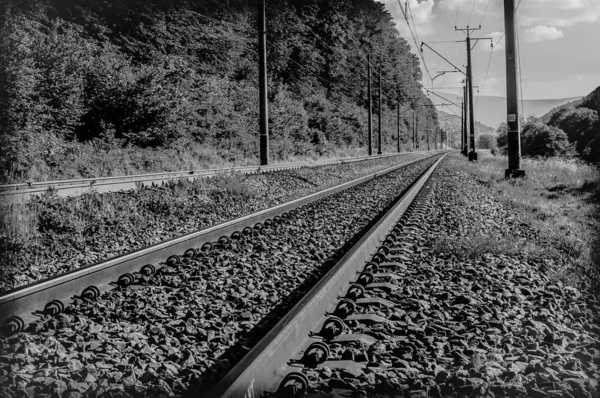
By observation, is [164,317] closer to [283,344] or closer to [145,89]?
[283,344]

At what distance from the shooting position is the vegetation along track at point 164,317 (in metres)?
3.04

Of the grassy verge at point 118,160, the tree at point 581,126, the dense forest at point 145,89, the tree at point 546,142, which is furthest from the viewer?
the tree at point 581,126

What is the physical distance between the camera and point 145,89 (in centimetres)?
2480

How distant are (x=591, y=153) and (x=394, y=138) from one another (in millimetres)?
54950

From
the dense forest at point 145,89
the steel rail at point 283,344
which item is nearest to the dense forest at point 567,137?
the dense forest at point 145,89

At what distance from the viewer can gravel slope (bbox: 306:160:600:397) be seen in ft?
9.16

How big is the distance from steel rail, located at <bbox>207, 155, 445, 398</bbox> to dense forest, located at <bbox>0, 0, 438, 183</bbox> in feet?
37.3

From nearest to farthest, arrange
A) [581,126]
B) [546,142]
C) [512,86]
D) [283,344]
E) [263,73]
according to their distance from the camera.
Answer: [283,344], [512,86], [263,73], [546,142], [581,126]

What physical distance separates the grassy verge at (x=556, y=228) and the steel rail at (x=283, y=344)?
85.4 inches

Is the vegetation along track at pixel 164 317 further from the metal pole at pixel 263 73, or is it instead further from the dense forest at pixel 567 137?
the dense forest at pixel 567 137

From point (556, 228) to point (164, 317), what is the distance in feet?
23.2

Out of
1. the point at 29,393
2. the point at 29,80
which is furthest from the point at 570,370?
the point at 29,80

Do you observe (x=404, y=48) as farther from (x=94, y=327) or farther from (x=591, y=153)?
(x=94, y=327)

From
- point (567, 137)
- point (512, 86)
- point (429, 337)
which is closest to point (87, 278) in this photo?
point (429, 337)
